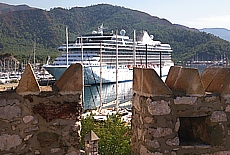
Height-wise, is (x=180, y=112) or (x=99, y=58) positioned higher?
(x=99, y=58)

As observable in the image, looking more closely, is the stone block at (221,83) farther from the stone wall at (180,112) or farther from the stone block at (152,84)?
the stone block at (152,84)

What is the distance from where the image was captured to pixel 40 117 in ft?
10.6

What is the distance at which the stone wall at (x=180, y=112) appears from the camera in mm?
3254

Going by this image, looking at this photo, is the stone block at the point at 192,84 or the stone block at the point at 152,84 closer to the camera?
the stone block at the point at 152,84

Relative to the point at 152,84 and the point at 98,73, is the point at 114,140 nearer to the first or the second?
the point at 152,84

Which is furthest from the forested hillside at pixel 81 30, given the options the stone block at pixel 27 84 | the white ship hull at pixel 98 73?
the stone block at pixel 27 84

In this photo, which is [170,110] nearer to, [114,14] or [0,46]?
[0,46]

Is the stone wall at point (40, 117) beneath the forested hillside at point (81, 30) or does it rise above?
beneath

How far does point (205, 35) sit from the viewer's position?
125 meters

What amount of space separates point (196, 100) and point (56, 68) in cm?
3944

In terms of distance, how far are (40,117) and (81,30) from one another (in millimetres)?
145621

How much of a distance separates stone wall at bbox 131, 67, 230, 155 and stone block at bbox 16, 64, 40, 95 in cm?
108

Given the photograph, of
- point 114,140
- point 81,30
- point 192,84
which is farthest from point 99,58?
point 81,30

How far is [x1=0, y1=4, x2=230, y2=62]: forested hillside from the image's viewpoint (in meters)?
100
